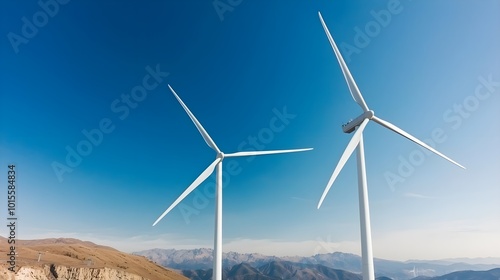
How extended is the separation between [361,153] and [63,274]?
9639 centimetres

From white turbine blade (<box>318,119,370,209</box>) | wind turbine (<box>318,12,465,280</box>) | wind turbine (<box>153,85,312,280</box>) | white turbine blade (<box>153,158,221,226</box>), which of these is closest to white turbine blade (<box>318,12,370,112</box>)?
wind turbine (<box>318,12,465,280</box>)

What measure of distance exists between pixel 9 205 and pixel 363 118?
172ft

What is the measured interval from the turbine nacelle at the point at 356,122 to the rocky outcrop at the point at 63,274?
77.1 metres

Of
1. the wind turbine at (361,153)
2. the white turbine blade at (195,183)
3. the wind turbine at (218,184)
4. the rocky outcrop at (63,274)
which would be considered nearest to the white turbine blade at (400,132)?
the wind turbine at (361,153)

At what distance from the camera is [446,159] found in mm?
50656

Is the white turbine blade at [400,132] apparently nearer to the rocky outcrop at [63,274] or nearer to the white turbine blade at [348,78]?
the white turbine blade at [348,78]

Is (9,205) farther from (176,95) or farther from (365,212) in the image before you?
(365,212)

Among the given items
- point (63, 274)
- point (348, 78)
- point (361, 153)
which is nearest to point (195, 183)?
point (361, 153)

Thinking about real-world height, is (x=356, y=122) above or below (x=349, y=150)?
above

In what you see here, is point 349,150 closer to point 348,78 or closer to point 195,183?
point 348,78

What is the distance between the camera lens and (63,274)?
9869 centimetres

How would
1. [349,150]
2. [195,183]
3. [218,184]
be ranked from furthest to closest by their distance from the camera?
1. [218,184]
2. [195,183]
3. [349,150]

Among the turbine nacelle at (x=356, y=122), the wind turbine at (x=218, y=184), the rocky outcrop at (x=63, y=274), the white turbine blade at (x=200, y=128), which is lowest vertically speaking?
the rocky outcrop at (x=63, y=274)

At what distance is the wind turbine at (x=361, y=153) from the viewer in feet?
134
